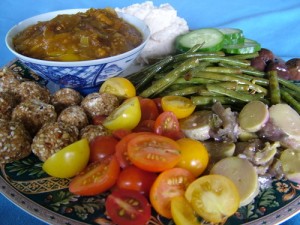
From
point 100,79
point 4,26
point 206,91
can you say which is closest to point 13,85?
point 100,79

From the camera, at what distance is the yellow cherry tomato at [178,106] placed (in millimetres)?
2520

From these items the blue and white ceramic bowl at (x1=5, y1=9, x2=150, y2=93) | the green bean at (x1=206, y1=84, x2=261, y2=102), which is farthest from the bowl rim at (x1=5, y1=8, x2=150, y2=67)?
the green bean at (x1=206, y1=84, x2=261, y2=102)

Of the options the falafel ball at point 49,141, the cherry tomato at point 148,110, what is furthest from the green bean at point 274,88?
the falafel ball at point 49,141

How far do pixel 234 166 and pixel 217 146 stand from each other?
268 mm

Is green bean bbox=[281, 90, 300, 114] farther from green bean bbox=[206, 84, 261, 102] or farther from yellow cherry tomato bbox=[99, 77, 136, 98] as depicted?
yellow cherry tomato bbox=[99, 77, 136, 98]

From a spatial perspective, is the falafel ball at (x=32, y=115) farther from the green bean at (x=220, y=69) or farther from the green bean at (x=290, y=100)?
the green bean at (x=290, y=100)

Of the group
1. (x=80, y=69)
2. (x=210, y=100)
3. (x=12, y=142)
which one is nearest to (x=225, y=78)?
(x=210, y=100)

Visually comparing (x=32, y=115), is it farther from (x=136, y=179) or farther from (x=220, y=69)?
(x=220, y=69)

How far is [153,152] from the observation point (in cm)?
198

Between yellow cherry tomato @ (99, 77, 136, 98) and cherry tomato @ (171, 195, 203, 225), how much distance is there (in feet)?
3.45

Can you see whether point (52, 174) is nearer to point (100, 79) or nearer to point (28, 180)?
point (28, 180)

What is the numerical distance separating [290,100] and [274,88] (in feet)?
0.47

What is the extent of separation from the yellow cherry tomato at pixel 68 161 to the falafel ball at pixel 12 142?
240 millimetres

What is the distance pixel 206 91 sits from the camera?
2756 mm
